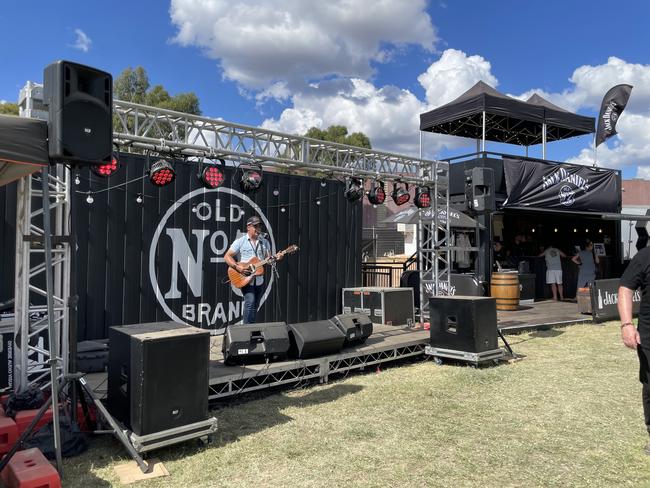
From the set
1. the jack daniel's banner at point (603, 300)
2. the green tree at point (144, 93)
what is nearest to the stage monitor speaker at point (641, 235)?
the jack daniel's banner at point (603, 300)

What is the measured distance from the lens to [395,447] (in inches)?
156

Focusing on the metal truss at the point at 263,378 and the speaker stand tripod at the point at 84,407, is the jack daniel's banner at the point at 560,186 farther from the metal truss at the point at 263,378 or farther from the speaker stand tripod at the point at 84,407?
the speaker stand tripod at the point at 84,407

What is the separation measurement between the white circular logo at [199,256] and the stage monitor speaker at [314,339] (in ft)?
8.09

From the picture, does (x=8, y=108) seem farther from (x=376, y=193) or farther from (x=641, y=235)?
(x=641, y=235)

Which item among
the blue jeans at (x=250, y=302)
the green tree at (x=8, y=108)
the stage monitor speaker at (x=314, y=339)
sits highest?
the green tree at (x=8, y=108)

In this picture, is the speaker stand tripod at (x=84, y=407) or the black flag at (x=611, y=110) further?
the black flag at (x=611, y=110)

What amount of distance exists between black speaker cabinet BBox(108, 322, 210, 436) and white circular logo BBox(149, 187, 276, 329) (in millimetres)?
3356

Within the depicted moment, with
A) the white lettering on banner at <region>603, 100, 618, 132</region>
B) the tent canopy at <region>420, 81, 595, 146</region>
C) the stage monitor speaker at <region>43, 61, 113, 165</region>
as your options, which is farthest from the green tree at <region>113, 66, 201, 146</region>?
the stage monitor speaker at <region>43, 61, 113, 165</region>

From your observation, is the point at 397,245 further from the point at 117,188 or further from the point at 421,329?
the point at 117,188

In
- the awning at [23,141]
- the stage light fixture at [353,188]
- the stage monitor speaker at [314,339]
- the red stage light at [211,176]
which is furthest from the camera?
the stage light fixture at [353,188]

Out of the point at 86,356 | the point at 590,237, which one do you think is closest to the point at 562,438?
the point at 86,356

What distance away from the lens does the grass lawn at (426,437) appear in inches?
136

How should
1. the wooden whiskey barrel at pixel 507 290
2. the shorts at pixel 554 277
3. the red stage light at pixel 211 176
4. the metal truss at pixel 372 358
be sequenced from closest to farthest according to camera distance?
the metal truss at pixel 372 358
the red stage light at pixel 211 176
the wooden whiskey barrel at pixel 507 290
the shorts at pixel 554 277

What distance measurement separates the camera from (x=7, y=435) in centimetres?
356
